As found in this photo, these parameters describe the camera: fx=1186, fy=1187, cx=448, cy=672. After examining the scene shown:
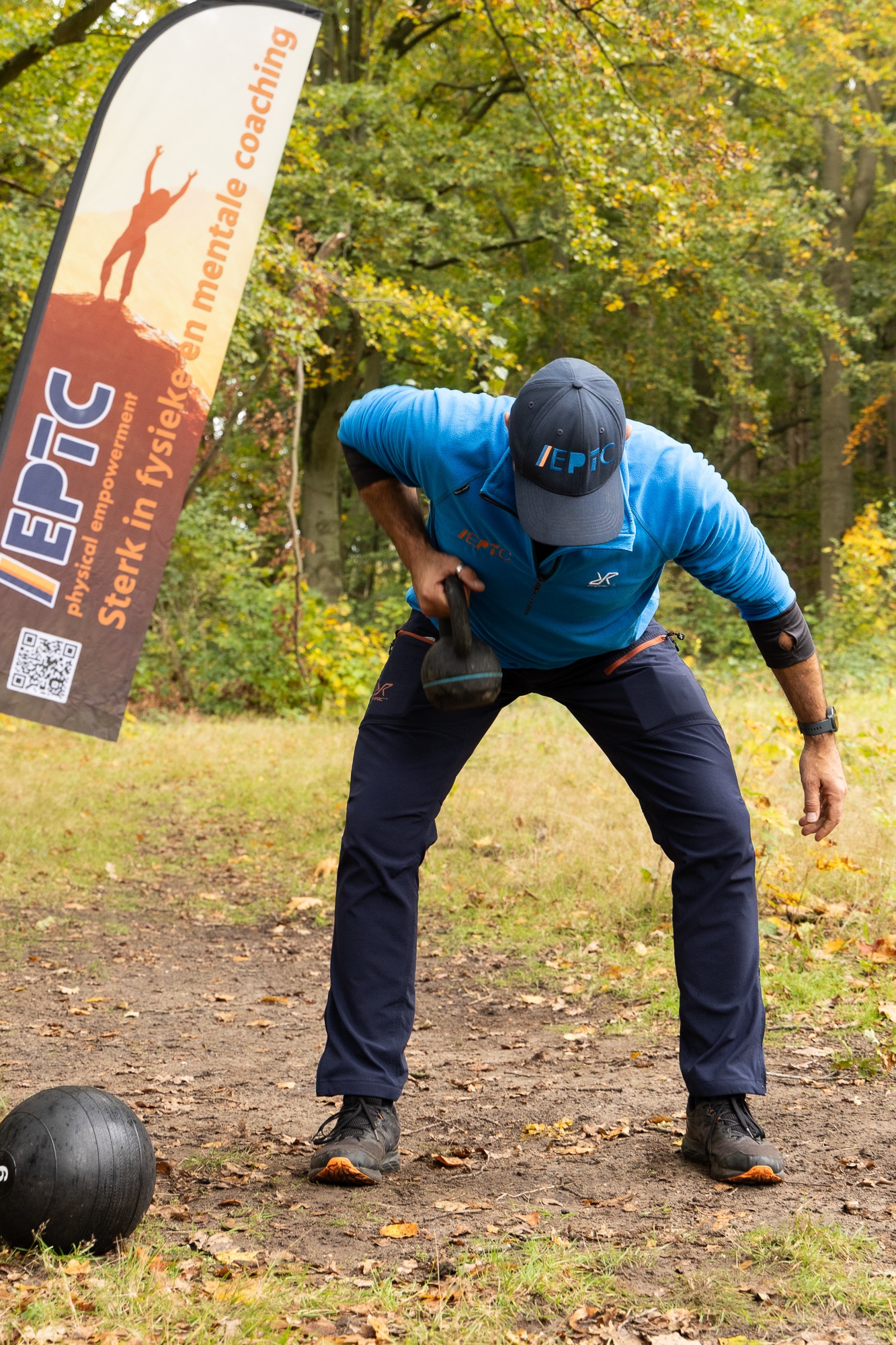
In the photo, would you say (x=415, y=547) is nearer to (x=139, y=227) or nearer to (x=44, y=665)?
(x=44, y=665)

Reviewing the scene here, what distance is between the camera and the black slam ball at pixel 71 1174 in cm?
240

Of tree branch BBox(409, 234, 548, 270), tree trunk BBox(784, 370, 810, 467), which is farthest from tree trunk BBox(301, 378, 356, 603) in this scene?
tree trunk BBox(784, 370, 810, 467)

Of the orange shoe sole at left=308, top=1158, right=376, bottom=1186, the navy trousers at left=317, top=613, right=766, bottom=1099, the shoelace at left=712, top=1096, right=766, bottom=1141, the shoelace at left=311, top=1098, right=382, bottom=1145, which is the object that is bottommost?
the orange shoe sole at left=308, top=1158, right=376, bottom=1186

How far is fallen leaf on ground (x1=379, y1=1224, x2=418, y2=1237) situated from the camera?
2.62 m

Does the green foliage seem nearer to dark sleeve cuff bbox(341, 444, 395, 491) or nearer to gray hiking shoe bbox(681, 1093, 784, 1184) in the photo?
dark sleeve cuff bbox(341, 444, 395, 491)

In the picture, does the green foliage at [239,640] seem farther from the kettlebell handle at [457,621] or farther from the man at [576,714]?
the kettlebell handle at [457,621]

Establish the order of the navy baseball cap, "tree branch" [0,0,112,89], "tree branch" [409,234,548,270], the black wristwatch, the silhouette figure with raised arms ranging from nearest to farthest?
the navy baseball cap < the black wristwatch < the silhouette figure with raised arms < "tree branch" [0,0,112,89] < "tree branch" [409,234,548,270]

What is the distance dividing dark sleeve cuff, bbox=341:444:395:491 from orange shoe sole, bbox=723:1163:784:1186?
6.45ft

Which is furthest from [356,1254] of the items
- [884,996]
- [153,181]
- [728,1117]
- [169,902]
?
[153,181]

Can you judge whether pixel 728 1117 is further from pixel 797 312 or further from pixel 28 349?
pixel 797 312

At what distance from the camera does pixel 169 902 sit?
22.4 ft

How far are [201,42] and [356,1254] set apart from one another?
6544 mm

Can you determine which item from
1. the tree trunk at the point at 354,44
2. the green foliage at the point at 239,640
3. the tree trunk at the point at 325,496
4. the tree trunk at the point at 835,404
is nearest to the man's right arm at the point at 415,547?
the green foliage at the point at 239,640

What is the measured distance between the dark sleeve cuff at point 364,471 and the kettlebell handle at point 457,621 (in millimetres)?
418
